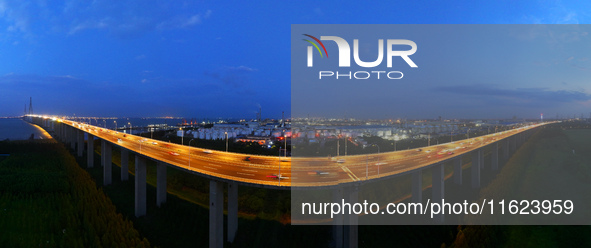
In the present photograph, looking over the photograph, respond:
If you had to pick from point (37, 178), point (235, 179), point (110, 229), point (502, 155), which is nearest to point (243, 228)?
point (235, 179)

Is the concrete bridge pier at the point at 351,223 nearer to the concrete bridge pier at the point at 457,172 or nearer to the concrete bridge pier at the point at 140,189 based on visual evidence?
the concrete bridge pier at the point at 140,189

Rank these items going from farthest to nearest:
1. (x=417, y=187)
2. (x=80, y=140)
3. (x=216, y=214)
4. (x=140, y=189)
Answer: (x=80, y=140)
(x=417, y=187)
(x=140, y=189)
(x=216, y=214)

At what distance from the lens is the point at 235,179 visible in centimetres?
2014

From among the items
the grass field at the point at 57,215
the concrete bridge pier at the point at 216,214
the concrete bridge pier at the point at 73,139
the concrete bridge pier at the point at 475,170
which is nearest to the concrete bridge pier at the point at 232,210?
the concrete bridge pier at the point at 216,214

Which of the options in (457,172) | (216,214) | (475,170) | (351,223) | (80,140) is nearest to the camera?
(351,223)

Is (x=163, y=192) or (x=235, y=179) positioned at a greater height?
(x=235, y=179)

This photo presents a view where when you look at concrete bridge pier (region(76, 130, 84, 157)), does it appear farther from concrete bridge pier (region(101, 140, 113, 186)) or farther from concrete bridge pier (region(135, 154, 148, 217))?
concrete bridge pier (region(135, 154, 148, 217))

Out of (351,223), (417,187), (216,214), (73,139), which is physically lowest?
(417,187)

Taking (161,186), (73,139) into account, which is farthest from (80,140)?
(161,186)

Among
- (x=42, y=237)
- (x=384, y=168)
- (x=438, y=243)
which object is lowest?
(x=438, y=243)

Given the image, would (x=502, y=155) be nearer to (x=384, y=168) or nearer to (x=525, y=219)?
(x=525, y=219)

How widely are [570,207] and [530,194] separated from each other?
656 centimetres

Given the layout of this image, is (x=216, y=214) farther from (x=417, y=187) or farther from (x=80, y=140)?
(x=80, y=140)

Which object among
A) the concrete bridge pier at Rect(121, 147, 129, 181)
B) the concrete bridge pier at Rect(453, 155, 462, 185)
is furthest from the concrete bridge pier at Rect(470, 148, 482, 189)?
the concrete bridge pier at Rect(121, 147, 129, 181)
